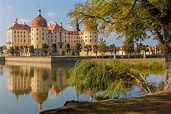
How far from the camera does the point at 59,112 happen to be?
6.13 meters

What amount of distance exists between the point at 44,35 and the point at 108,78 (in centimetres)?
7387

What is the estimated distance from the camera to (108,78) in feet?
38.1

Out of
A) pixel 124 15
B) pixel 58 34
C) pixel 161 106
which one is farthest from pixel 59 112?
pixel 58 34

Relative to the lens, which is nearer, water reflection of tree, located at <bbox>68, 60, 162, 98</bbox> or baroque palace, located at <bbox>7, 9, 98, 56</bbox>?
water reflection of tree, located at <bbox>68, 60, 162, 98</bbox>

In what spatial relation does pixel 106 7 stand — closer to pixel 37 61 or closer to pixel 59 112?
pixel 59 112

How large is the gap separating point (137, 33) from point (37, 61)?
52.8 m

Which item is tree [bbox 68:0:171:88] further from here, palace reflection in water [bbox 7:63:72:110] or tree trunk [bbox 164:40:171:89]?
palace reflection in water [bbox 7:63:72:110]

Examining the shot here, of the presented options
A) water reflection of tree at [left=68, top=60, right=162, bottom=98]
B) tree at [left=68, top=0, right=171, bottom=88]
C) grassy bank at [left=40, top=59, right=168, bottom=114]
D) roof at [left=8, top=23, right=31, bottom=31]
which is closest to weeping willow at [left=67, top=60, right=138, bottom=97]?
water reflection of tree at [left=68, top=60, right=162, bottom=98]

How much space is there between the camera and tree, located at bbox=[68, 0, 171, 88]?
337 inches

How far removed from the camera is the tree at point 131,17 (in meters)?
8.55

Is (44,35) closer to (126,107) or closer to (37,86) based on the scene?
(37,86)

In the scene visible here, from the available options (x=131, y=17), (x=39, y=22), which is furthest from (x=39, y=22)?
Result: (x=131, y=17)

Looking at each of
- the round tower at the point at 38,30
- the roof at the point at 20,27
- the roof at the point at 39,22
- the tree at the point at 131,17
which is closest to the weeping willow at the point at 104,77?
the tree at the point at 131,17

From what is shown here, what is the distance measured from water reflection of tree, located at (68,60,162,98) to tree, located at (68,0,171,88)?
71.8 inches
